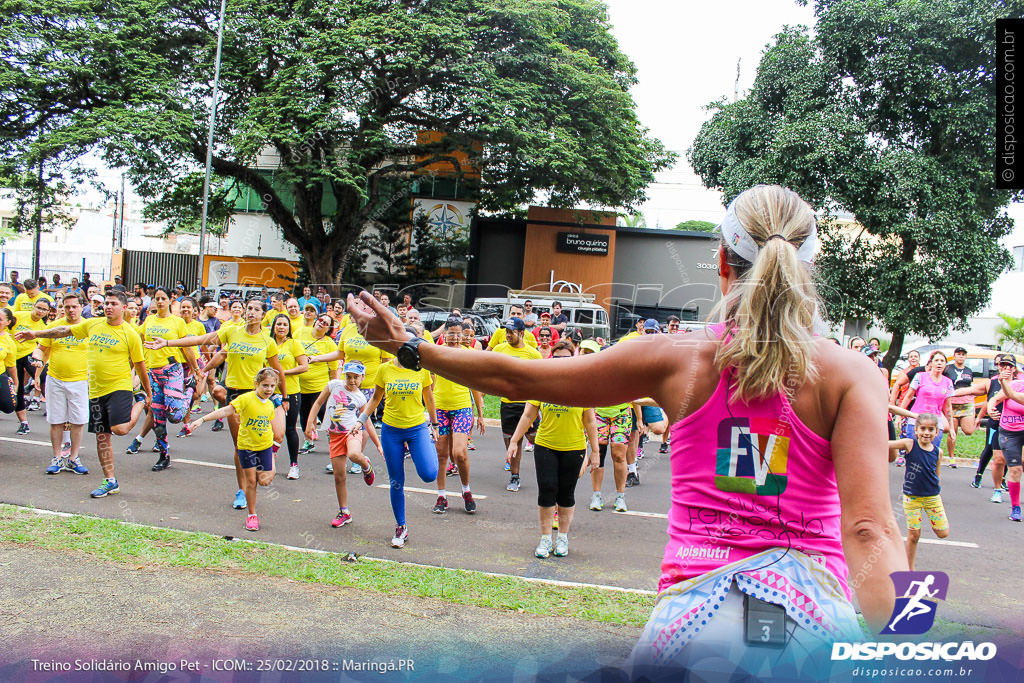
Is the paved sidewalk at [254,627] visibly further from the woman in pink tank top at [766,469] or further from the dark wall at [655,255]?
the dark wall at [655,255]

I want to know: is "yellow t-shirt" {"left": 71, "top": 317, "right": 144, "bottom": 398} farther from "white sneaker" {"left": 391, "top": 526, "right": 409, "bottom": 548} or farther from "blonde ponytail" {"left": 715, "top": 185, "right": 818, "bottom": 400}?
"blonde ponytail" {"left": 715, "top": 185, "right": 818, "bottom": 400}

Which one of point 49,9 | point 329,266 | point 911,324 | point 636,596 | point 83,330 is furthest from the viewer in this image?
point 329,266

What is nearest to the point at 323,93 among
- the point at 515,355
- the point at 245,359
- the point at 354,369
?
the point at 245,359

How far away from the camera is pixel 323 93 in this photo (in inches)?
945

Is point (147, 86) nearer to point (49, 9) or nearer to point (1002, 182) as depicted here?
point (49, 9)

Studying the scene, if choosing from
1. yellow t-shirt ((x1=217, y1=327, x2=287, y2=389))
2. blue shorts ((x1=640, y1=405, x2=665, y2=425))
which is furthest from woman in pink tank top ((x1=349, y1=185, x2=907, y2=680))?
blue shorts ((x1=640, y1=405, x2=665, y2=425))

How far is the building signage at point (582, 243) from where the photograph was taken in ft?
106

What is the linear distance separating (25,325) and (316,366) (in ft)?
13.8

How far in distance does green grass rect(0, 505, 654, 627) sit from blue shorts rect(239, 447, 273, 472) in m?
0.86

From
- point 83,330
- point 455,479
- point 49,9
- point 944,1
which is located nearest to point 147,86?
point 49,9

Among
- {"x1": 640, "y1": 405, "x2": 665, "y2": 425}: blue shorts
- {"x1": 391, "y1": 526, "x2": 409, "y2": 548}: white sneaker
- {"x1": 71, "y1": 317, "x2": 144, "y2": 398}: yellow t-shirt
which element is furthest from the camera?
{"x1": 640, "y1": 405, "x2": 665, "y2": 425}: blue shorts

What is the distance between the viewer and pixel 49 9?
23266 millimetres

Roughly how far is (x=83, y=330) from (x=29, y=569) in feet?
13.2

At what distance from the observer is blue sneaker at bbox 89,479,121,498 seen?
24.4 feet
